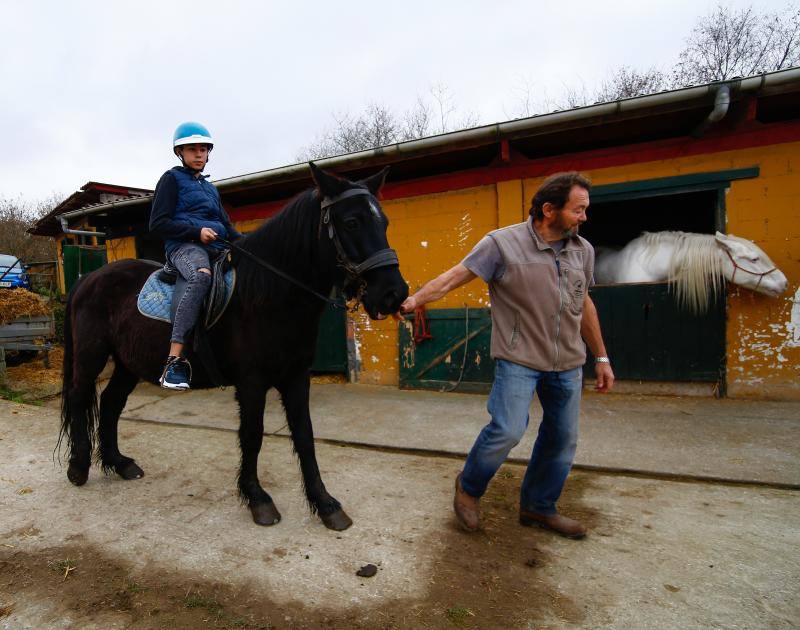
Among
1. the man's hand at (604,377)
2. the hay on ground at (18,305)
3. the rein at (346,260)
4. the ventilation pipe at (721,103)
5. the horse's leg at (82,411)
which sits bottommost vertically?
the horse's leg at (82,411)

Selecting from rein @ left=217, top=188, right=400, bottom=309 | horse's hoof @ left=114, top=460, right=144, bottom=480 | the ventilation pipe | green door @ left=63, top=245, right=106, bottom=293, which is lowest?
horse's hoof @ left=114, top=460, right=144, bottom=480

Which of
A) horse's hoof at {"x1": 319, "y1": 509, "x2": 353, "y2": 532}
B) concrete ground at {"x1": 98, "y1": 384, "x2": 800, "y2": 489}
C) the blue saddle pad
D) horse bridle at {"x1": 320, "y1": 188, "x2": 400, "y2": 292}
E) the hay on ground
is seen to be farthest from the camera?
the hay on ground

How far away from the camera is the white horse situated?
468 cm

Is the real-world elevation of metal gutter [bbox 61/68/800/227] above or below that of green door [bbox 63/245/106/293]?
above

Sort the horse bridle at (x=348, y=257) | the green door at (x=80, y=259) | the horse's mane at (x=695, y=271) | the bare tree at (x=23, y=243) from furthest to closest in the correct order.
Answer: the bare tree at (x=23, y=243) → the green door at (x=80, y=259) → the horse's mane at (x=695, y=271) → the horse bridle at (x=348, y=257)

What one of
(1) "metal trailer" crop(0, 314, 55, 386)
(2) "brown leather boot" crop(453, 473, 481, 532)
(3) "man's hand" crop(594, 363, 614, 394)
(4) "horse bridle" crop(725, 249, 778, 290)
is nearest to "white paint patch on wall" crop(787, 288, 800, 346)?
(4) "horse bridle" crop(725, 249, 778, 290)

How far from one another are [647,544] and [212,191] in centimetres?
339

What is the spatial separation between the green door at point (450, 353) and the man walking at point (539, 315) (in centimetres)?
353

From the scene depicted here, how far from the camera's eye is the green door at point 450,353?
19.6ft

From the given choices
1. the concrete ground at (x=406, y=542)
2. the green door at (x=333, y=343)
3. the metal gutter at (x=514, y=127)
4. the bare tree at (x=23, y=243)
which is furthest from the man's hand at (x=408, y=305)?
the bare tree at (x=23, y=243)

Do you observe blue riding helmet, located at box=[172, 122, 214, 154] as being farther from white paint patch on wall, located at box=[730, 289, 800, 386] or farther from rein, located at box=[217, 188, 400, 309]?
white paint patch on wall, located at box=[730, 289, 800, 386]

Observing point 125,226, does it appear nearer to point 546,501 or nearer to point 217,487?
point 217,487

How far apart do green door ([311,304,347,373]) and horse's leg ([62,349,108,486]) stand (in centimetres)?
380

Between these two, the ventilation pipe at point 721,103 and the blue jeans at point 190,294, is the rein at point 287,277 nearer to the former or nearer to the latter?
the blue jeans at point 190,294
